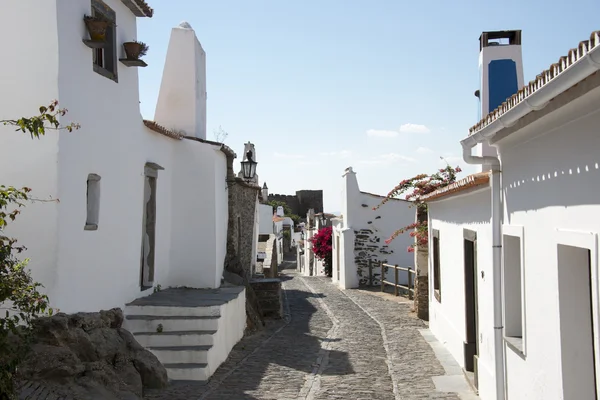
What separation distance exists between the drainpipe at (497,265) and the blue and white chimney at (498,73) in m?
3.61

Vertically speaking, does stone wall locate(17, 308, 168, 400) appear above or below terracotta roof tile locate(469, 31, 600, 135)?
below

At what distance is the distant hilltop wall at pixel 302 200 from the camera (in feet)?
221


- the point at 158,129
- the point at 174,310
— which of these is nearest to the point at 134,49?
the point at 158,129

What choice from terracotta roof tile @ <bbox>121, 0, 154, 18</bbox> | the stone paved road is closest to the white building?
the stone paved road

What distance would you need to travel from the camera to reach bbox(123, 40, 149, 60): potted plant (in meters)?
9.25

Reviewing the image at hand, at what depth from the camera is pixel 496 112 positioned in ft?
18.6

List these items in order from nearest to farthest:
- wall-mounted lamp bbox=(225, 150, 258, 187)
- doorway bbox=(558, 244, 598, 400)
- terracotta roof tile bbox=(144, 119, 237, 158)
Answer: doorway bbox=(558, 244, 598, 400) < terracotta roof tile bbox=(144, 119, 237, 158) < wall-mounted lamp bbox=(225, 150, 258, 187)

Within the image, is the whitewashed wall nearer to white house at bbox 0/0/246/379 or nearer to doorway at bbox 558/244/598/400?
white house at bbox 0/0/246/379

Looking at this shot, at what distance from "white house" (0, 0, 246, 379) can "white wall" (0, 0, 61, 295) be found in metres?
0.01

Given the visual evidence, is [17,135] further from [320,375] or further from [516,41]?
[516,41]

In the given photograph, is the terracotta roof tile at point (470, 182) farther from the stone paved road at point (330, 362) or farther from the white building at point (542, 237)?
the stone paved road at point (330, 362)

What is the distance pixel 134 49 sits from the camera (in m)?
9.27

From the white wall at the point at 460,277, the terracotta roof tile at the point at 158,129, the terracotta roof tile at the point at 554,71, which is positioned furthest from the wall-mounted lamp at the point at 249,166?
the terracotta roof tile at the point at 554,71

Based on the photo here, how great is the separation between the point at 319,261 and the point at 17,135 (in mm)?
25987
